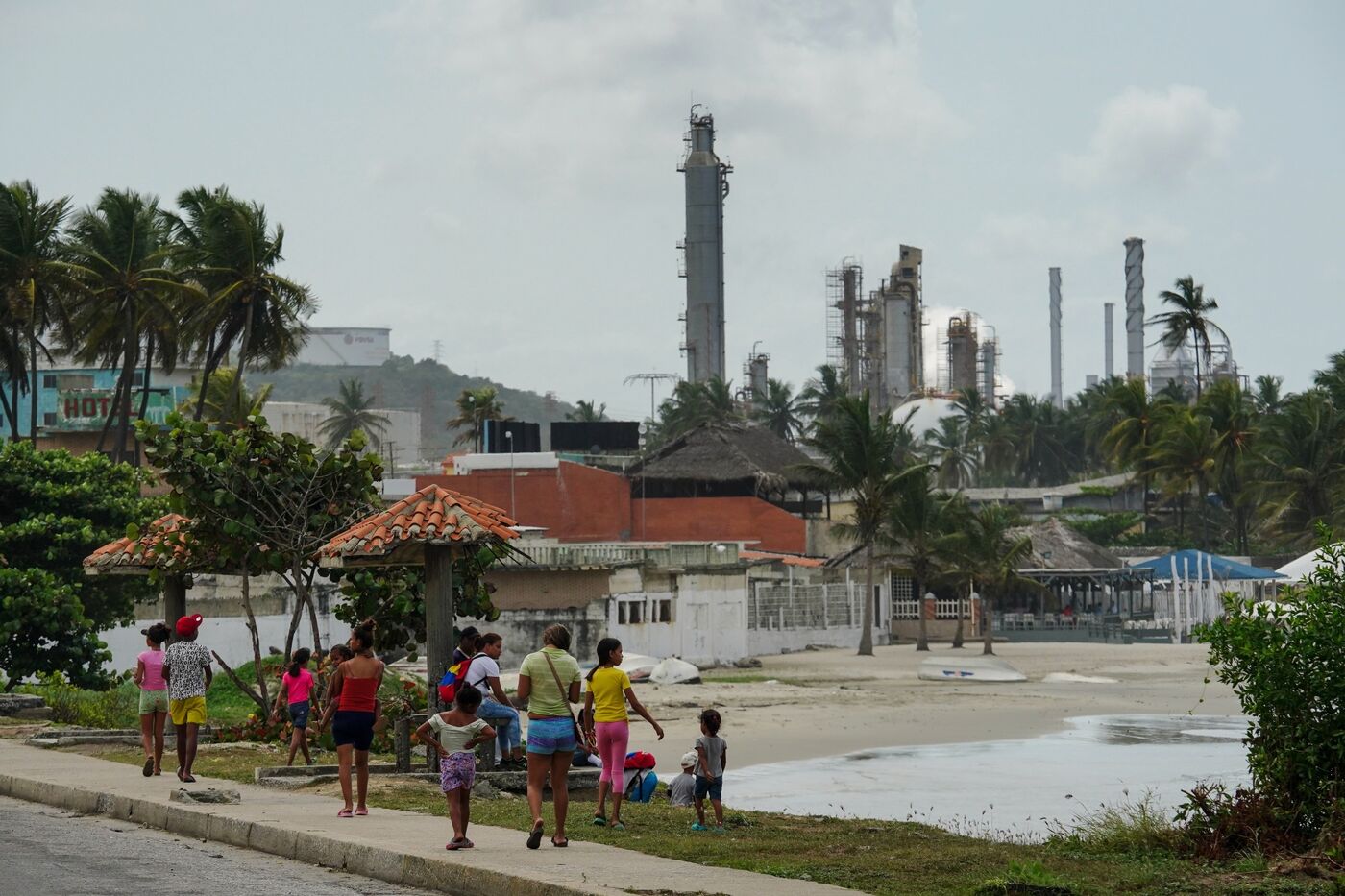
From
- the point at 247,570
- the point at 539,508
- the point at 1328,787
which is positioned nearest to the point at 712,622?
the point at 539,508

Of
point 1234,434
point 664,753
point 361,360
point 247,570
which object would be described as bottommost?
point 664,753

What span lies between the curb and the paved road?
104 mm

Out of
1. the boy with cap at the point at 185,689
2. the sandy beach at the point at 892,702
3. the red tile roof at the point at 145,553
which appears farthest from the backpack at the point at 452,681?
the sandy beach at the point at 892,702

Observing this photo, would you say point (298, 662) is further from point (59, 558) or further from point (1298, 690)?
point (59, 558)

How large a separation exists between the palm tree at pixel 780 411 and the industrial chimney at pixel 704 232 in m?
13.9

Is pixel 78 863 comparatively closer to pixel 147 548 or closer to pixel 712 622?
pixel 147 548

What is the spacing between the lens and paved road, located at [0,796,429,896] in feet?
34.3

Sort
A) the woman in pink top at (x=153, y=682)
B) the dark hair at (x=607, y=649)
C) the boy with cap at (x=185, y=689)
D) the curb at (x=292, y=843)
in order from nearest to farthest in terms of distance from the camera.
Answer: the curb at (x=292, y=843)
the dark hair at (x=607, y=649)
the boy with cap at (x=185, y=689)
the woman in pink top at (x=153, y=682)

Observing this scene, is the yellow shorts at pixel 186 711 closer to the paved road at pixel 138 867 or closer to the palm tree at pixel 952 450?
the paved road at pixel 138 867

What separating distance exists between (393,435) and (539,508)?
69.0 metres

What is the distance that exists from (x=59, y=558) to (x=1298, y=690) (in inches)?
835

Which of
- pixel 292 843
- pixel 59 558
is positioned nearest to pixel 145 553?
pixel 292 843

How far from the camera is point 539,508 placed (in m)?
59.9

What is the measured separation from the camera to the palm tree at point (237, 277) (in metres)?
43.5
